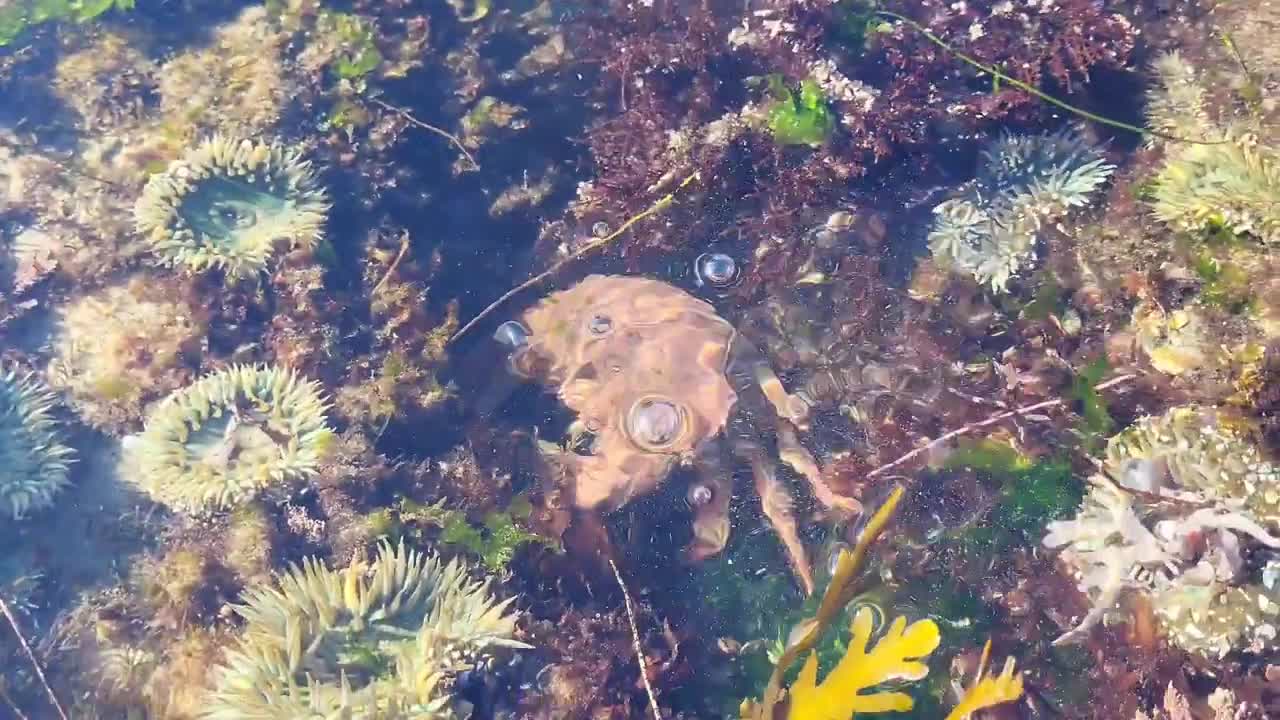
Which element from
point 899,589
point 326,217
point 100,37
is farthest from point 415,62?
point 899,589

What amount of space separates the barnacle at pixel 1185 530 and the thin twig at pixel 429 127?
13.7 feet

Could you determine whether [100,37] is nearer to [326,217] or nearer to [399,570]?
[326,217]

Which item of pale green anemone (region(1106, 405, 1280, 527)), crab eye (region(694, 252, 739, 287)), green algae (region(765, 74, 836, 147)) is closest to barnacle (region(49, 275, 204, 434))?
crab eye (region(694, 252, 739, 287))

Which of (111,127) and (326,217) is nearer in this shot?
(326,217)

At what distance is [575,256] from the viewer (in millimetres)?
5340

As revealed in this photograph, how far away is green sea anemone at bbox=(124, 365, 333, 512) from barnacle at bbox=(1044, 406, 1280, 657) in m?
3.92

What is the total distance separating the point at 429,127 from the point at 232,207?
1376 millimetres

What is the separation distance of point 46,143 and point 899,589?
262 inches

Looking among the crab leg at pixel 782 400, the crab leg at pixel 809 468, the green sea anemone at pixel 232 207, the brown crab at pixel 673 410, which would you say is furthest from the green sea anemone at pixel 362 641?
the green sea anemone at pixel 232 207

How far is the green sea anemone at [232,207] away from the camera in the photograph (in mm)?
5180

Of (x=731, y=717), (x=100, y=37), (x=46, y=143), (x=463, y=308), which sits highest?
(x=100, y=37)

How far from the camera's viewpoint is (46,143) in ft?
20.4

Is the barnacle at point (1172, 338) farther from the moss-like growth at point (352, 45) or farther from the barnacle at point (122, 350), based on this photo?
the barnacle at point (122, 350)

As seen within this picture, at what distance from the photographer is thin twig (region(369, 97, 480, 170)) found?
5656mm
